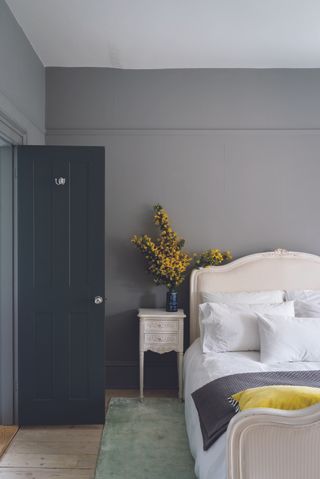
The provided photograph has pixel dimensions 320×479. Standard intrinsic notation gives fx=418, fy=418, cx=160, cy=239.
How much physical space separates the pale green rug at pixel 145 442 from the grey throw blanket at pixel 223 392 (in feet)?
1.58

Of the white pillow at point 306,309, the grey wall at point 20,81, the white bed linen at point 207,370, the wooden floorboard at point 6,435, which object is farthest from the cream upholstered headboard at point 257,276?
the grey wall at point 20,81

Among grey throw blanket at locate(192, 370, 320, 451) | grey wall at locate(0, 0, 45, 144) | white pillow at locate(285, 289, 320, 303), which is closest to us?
grey throw blanket at locate(192, 370, 320, 451)

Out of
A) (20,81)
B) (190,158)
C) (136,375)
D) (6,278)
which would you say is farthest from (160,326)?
(20,81)

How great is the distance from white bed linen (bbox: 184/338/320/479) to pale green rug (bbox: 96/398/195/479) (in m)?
0.15

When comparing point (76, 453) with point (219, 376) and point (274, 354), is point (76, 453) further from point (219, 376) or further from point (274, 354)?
point (274, 354)

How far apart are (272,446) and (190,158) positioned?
272 cm

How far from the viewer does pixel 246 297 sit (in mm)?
3568

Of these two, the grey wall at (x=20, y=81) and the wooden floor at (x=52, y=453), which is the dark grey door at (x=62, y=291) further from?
the grey wall at (x=20, y=81)

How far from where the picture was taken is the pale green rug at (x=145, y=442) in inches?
99.1

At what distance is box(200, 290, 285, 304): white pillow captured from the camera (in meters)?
3.54

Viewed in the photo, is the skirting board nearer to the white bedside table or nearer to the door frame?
the white bedside table

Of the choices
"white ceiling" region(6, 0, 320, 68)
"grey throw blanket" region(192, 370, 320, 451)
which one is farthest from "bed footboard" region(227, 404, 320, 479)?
"white ceiling" region(6, 0, 320, 68)

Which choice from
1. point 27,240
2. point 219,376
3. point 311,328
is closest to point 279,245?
point 311,328

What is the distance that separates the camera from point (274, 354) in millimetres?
2926
